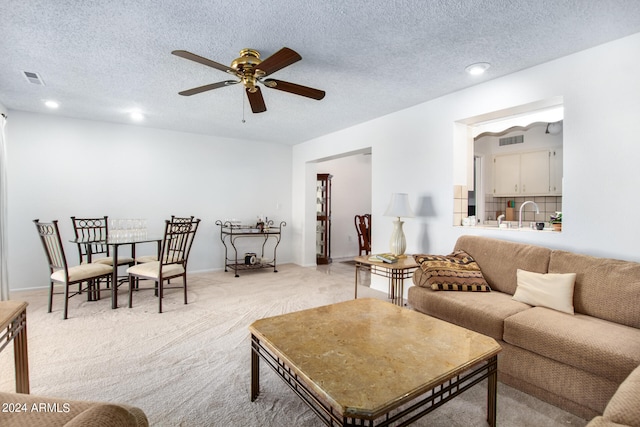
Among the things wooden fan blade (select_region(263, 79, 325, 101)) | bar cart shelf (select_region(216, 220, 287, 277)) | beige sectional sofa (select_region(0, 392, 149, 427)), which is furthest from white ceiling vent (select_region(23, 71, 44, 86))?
beige sectional sofa (select_region(0, 392, 149, 427))

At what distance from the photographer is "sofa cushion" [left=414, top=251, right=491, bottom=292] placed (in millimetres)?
2613

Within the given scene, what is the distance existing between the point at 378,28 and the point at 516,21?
2.98 feet

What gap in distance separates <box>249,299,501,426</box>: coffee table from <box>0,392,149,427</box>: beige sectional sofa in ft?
2.23

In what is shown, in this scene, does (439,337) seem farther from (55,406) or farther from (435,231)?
(435,231)

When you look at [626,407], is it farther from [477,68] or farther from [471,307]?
[477,68]

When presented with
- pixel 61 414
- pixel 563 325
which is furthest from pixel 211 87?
pixel 563 325

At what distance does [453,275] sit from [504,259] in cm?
47

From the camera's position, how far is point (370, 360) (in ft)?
4.76

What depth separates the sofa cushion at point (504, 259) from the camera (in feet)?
8.17

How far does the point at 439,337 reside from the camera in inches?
67.0

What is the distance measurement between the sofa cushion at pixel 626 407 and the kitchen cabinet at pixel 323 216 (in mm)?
5511

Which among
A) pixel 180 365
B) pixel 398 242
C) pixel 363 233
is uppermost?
pixel 398 242

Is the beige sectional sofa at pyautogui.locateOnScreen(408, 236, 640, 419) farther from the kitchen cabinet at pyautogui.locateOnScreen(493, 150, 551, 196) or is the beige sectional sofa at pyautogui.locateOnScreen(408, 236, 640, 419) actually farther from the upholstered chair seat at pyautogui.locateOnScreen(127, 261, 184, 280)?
the kitchen cabinet at pyautogui.locateOnScreen(493, 150, 551, 196)

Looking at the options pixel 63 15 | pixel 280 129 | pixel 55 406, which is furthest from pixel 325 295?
pixel 63 15
